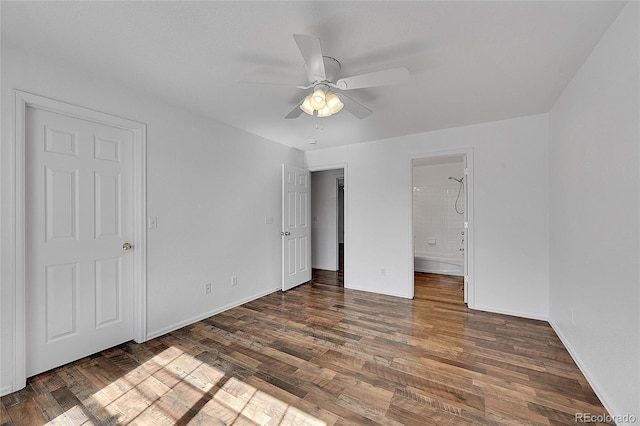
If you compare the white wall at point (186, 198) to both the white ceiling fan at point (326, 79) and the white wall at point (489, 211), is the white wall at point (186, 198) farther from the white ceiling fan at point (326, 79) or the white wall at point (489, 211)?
the white wall at point (489, 211)

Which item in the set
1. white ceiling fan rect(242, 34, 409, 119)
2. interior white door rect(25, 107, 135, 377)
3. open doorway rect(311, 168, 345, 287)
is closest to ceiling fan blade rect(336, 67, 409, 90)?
white ceiling fan rect(242, 34, 409, 119)

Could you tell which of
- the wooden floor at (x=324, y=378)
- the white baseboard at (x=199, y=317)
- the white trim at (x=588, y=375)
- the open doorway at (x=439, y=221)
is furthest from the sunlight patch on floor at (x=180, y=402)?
the open doorway at (x=439, y=221)

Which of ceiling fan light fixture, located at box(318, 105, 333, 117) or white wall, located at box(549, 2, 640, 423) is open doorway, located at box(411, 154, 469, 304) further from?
ceiling fan light fixture, located at box(318, 105, 333, 117)

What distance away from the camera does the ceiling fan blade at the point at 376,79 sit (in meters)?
1.71

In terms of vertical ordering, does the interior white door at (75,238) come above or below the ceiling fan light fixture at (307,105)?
below

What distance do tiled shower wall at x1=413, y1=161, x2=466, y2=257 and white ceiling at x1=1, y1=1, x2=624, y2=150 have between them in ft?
10.7

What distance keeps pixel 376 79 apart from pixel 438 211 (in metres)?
4.97

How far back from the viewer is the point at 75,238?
221 centimetres

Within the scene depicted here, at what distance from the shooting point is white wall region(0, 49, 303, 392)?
1.93 metres

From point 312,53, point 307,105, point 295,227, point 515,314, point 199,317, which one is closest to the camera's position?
point 312,53

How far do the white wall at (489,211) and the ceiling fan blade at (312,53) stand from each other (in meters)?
2.54

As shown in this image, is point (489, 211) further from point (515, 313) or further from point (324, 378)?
point (324, 378)

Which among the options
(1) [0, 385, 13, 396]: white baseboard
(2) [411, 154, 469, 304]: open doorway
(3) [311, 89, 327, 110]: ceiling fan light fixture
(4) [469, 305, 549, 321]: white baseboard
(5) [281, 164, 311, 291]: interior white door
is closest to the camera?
(1) [0, 385, 13, 396]: white baseboard

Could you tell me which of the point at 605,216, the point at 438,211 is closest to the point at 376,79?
the point at 605,216
